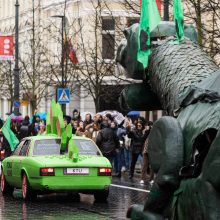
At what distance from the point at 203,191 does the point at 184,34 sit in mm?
1046

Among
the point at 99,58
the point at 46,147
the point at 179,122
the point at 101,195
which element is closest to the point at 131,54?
the point at 179,122

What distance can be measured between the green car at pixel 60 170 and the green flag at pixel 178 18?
45.9 feet

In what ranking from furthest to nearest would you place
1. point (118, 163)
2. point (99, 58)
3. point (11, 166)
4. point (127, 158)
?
point (99, 58) < point (127, 158) < point (118, 163) < point (11, 166)

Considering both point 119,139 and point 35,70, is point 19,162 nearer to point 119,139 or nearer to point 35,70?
point 119,139

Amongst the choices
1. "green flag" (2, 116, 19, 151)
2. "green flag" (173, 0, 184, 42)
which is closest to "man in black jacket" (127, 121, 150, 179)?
"green flag" (2, 116, 19, 151)

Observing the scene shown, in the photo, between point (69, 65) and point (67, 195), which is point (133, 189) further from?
point (69, 65)

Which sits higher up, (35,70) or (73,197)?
(35,70)

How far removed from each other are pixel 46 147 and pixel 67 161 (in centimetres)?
92

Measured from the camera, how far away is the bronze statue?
2500 mm

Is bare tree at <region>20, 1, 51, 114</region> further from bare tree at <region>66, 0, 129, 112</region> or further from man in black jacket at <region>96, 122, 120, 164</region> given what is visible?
man in black jacket at <region>96, 122, 120, 164</region>

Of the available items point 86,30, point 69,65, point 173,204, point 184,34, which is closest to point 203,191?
point 173,204

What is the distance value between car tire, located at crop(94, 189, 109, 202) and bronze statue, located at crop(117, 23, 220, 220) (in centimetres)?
1423

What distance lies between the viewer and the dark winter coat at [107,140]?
2495cm

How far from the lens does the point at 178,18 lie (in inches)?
125
